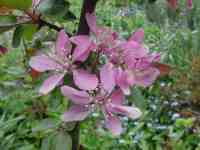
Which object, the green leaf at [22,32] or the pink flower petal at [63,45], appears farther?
the green leaf at [22,32]

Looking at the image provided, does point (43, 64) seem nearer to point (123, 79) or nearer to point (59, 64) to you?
point (59, 64)

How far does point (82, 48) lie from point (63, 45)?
0.16ft

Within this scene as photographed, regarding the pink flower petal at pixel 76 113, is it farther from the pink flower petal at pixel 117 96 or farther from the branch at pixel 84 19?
the branch at pixel 84 19

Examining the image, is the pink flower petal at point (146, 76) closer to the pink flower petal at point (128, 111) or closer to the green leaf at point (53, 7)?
the pink flower petal at point (128, 111)

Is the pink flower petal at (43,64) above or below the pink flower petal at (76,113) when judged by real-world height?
above

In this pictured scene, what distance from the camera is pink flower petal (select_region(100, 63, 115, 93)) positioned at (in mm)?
787

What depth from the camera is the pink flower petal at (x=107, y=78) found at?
79 cm

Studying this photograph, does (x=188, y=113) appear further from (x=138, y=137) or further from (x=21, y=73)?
(x=21, y=73)

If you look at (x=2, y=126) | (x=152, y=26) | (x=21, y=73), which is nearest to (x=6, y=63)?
(x=2, y=126)

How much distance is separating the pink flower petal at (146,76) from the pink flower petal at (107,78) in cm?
6

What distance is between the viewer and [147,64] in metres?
0.86

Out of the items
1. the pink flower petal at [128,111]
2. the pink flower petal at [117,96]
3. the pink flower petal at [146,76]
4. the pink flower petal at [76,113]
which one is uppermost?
the pink flower petal at [146,76]

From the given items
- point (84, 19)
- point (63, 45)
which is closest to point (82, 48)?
point (63, 45)

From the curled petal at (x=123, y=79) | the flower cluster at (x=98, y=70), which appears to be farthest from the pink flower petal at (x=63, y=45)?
the curled petal at (x=123, y=79)
